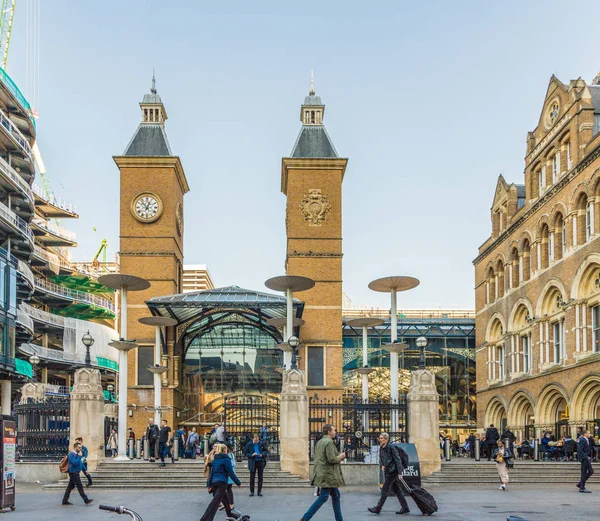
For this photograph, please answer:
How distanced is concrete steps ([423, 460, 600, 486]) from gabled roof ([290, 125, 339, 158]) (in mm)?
23642

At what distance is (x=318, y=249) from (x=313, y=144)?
19.9 ft

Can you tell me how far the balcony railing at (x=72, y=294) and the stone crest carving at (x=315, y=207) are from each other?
1402 inches

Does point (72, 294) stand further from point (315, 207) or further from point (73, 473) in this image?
point (73, 473)

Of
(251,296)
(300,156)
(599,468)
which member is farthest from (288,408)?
(300,156)

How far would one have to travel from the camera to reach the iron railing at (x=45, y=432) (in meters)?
26.7

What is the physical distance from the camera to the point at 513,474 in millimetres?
26141

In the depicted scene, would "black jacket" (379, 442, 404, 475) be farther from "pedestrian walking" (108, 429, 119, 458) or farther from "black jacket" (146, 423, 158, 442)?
"pedestrian walking" (108, 429, 119, 458)

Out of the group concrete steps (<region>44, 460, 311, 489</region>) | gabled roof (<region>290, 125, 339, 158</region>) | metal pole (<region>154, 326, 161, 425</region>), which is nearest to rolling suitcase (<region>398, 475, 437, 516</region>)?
concrete steps (<region>44, 460, 311, 489</region>)

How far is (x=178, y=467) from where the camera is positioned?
83.4ft

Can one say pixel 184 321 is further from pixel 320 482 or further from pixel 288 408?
pixel 320 482

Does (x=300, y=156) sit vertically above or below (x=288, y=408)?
above

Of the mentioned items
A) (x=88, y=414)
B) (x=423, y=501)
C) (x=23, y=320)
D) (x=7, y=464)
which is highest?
(x=23, y=320)

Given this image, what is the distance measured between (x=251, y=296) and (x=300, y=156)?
928cm

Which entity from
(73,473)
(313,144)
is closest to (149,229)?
(313,144)
